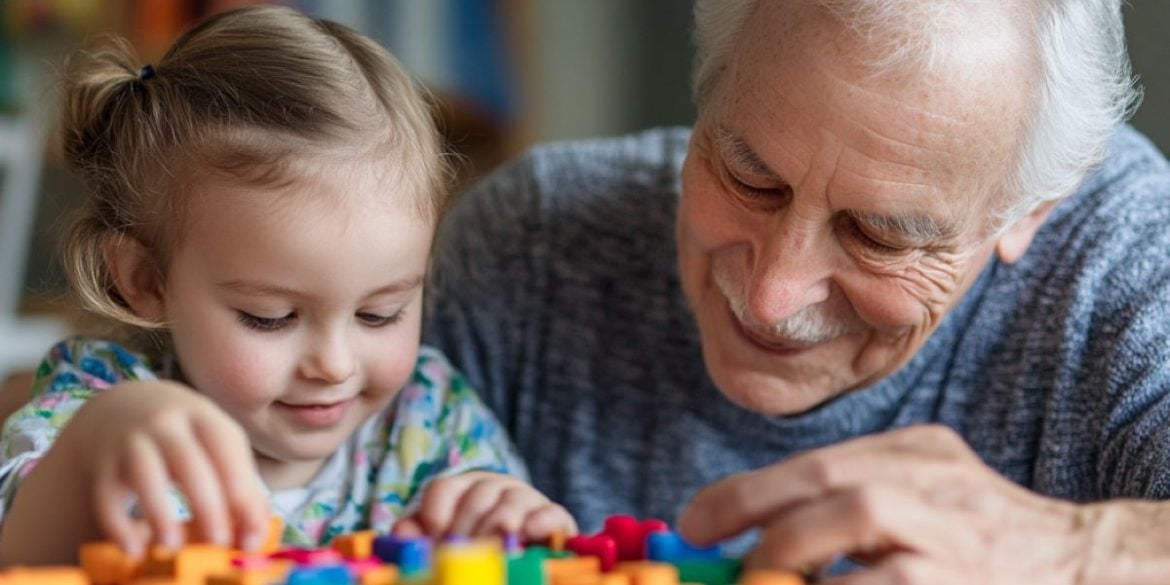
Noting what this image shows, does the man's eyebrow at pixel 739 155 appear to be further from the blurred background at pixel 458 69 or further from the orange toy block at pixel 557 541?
the blurred background at pixel 458 69

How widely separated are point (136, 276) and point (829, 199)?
675 mm

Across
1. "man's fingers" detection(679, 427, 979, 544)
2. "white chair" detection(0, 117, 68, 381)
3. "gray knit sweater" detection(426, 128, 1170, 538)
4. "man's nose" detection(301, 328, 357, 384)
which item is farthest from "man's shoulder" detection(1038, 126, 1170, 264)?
"white chair" detection(0, 117, 68, 381)

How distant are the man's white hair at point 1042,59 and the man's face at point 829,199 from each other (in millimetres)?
23

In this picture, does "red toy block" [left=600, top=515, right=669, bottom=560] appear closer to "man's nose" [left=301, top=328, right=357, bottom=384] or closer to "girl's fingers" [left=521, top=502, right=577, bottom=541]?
"girl's fingers" [left=521, top=502, right=577, bottom=541]

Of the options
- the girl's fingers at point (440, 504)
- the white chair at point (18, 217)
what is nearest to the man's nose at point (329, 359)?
the girl's fingers at point (440, 504)

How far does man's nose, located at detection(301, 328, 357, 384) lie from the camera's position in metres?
1.20

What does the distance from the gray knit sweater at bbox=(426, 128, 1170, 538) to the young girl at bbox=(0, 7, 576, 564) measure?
1.16 feet

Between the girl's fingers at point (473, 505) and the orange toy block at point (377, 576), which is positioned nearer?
the orange toy block at point (377, 576)

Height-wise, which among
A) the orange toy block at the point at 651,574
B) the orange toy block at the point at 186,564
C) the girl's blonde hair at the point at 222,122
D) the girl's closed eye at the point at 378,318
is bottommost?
the orange toy block at the point at 651,574

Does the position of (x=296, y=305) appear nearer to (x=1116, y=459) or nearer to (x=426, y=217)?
(x=426, y=217)

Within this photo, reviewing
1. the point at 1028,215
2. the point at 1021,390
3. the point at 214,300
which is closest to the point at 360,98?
the point at 214,300

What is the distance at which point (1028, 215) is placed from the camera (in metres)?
1.37

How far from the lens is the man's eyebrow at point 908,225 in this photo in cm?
121

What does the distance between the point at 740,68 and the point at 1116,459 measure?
561mm
